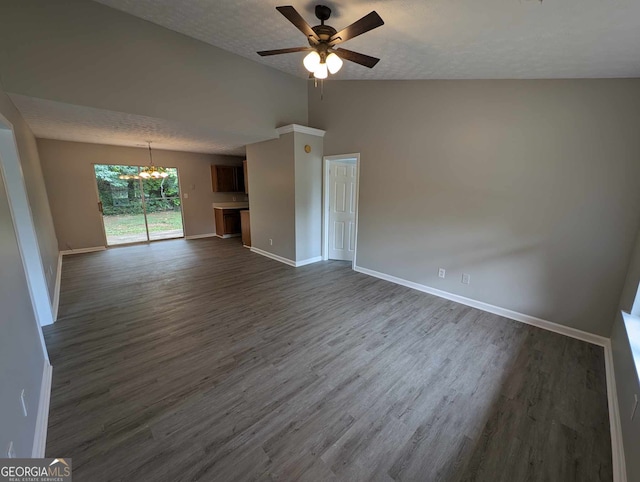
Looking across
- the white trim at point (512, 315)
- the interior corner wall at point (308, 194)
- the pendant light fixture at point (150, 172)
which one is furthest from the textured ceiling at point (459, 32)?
the pendant light fixture at point (150, 172)

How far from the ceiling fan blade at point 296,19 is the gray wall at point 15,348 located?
91.1 inches

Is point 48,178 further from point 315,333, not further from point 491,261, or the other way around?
point 491,261

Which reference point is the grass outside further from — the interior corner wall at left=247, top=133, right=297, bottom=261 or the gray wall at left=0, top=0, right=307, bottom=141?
the gray wall at left=0, top=0, right=307, bottom=141

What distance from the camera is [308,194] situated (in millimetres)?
4969

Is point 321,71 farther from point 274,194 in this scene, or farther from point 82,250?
point 82,250

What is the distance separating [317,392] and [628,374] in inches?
81.1

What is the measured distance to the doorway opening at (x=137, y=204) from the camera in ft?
20.8

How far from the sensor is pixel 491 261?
3230mm

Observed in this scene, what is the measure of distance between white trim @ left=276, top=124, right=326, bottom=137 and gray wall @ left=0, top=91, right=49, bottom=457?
11.6ft

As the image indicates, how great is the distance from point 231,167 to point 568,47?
752cm

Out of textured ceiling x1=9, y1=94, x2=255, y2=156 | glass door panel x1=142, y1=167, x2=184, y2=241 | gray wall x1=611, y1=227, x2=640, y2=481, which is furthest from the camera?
glass door panel x1=142, y1=167, x2=184, y2=241

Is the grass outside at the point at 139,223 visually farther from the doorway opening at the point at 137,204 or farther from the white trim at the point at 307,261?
the white trim at the point at 307,261

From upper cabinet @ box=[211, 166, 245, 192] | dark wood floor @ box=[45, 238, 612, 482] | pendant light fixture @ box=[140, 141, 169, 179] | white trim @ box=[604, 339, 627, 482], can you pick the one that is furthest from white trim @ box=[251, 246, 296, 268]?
white trim @ box=[604, 339, 627, 482]

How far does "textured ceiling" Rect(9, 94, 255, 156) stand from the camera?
3025mm
